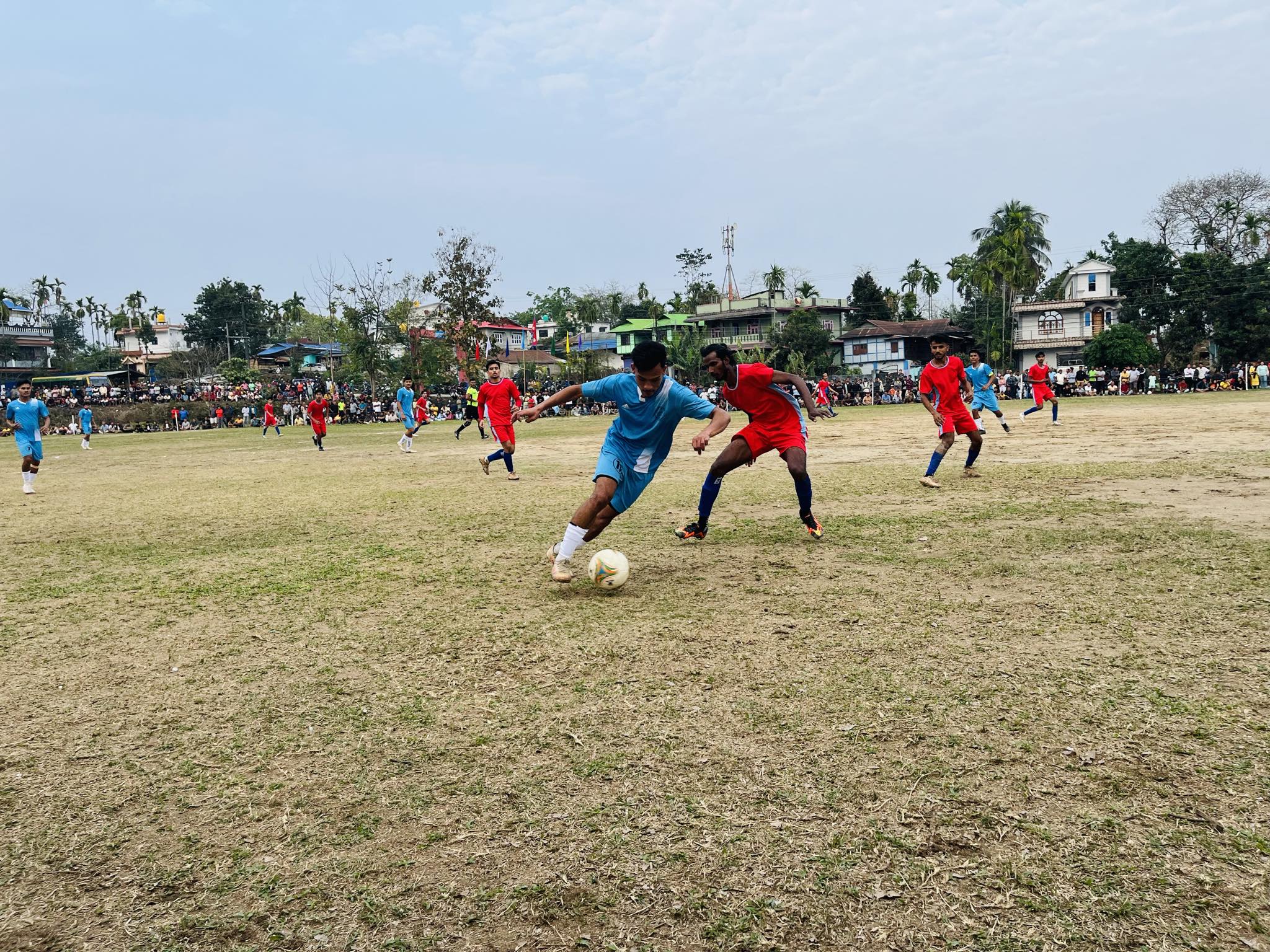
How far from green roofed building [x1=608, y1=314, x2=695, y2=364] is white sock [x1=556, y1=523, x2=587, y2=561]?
72.7 meters

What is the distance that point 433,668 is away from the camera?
5.00 m

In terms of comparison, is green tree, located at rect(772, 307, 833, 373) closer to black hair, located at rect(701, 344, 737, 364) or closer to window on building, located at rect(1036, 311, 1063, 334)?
window on building, located at rect(1036, 311, 1063, 334)

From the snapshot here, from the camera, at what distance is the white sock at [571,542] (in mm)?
6906

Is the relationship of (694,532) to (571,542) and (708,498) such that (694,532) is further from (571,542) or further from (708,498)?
(571,542)

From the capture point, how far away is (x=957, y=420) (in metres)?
12.9

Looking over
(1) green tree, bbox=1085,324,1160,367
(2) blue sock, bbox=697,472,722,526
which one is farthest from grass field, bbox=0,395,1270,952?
(1) green tree, bbox=1085,324,1160,367

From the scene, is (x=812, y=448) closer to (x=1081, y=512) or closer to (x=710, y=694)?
(x=1081, y=512)

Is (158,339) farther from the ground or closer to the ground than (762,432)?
farther from the ground

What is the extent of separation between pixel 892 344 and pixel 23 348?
81.2m

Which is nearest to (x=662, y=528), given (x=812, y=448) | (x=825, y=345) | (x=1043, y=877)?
(x=1043, y=877)

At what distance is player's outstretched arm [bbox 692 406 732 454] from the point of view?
6.96 metres

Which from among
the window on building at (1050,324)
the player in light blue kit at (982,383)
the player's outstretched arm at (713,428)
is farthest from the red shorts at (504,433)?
the window on building at (1050,324)

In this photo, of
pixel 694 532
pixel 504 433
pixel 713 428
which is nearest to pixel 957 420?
pixel 694 532

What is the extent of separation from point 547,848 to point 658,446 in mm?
4499
